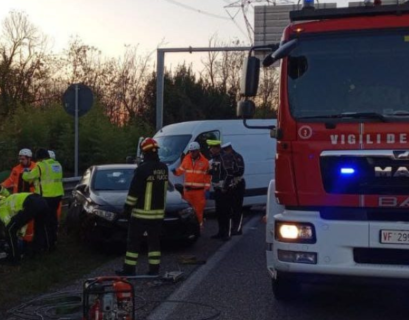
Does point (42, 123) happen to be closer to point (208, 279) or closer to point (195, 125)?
point (195, 125)

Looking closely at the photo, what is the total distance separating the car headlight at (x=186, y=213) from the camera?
36.4 feet

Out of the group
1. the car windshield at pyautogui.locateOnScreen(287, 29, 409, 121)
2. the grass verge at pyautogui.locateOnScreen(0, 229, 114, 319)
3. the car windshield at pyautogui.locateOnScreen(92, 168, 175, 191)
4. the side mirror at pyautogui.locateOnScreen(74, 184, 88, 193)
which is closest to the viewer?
the car windshield at pyautogui.locateOnScreen(287, 29, 409, 121)

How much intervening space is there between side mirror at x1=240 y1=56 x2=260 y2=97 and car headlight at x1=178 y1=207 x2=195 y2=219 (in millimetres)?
4342

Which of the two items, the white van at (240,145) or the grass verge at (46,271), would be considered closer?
the grass verge at (46,271)

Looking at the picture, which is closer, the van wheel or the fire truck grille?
the fire truck grille

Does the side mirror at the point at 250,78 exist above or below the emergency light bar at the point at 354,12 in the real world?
below

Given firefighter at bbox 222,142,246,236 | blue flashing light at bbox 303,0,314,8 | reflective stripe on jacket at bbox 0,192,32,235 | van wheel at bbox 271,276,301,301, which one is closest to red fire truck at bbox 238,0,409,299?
blue flashing light at bbox 303,0,314,8

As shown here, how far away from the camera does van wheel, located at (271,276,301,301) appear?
766cm

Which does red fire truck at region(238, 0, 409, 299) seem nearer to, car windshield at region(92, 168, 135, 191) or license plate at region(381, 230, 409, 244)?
license plate at region(381, 230, 409, 244)

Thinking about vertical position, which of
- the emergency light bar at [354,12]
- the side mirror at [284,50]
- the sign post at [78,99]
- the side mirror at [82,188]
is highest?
the emergency light bar at [354,12]

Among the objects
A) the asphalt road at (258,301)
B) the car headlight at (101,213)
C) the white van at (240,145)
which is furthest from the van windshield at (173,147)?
the asphalt road at (258,301)

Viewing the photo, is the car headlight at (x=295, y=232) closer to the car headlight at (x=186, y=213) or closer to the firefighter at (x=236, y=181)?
the car headlight at (x=186, y=213)

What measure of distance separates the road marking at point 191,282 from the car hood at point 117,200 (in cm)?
99

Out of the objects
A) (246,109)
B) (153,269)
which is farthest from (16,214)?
(246,109)
